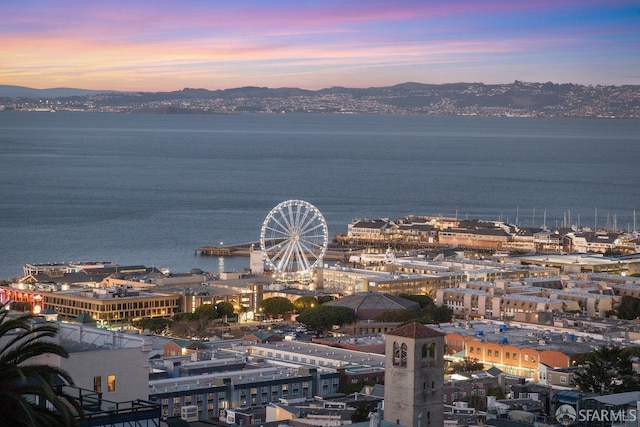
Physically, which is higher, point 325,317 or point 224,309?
point 325,317

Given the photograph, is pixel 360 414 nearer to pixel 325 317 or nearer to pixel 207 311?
pixel 325 317

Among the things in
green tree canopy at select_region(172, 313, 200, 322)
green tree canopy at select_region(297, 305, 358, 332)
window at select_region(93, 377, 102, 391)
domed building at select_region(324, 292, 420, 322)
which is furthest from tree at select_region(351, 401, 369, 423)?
domed building at select_region(324, 292, 420, 322)

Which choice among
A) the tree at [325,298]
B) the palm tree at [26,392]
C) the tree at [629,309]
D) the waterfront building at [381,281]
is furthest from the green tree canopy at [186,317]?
the palm tree at [26,392]

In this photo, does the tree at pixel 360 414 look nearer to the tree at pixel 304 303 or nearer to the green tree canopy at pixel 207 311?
the green tree canopy at pixel 207 311

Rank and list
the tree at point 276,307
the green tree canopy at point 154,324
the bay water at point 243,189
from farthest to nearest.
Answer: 1. the bay water at point 243,189
2. the tree at point 276,307
3. the green tree canopy at point 154,324

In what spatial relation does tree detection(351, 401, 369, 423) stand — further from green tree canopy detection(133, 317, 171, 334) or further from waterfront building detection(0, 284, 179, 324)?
waterfront building detection(0, 284, 179, 324)

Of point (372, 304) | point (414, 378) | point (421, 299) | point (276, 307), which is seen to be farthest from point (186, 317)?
point (414, 378)
